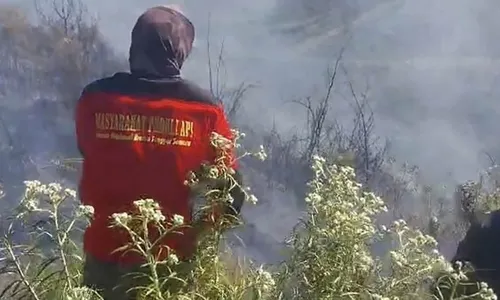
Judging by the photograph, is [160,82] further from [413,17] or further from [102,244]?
[413,17]

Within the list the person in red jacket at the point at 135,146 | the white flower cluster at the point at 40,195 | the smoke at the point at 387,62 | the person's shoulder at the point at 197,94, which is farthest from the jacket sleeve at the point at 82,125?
the smoke at the point at 387,62

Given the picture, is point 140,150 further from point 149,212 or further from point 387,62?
point 387,62

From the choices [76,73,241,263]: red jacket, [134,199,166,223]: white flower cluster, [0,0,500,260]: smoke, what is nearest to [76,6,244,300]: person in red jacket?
[76,73,241,263]: red jacket

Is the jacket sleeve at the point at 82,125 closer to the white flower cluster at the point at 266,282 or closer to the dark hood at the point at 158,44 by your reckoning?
the dark hood at the point at 158,44

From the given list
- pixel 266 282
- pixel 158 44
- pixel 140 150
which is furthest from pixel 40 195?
pixel 158 44

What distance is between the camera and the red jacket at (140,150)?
1342 millimetres

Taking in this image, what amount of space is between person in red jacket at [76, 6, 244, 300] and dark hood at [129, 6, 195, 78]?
4cm

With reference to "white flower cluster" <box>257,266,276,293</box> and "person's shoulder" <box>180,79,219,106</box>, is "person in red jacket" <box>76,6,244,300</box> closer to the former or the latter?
"person's shoulder" <box>180,79,219,106</box>

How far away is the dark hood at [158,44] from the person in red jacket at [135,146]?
0.04 meters

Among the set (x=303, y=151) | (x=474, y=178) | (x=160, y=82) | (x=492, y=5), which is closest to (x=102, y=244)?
(x=160, y=82)

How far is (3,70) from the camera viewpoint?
2.46 metres

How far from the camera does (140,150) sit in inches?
52.9

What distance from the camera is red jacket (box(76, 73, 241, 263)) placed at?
1342 millimetres

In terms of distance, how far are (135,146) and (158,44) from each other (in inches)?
7.3
